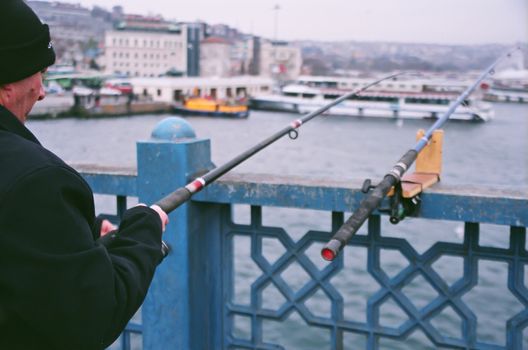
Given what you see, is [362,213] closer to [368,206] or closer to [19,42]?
[368,206]

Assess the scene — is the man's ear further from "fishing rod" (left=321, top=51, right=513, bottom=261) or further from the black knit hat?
"fishing rod" (left=321, top=51, right=513, bottom=261)

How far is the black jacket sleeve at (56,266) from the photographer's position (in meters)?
1.22

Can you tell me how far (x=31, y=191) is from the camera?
123 cm

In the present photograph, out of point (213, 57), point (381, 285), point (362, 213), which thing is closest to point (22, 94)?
point (362, 213)

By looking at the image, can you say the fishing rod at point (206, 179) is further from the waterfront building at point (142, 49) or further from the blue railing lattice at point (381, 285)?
the waterfront building at point (142, 49)

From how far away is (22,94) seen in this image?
4.57 feet

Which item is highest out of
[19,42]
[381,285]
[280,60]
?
[280,60]

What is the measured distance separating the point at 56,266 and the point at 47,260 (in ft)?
0.06

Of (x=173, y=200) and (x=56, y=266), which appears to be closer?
(x=56, y=266)

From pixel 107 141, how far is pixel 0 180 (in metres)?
37.9

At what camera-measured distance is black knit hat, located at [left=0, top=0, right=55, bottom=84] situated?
1.33m

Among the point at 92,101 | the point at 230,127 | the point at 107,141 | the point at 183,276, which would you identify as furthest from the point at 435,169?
the point at 92,101

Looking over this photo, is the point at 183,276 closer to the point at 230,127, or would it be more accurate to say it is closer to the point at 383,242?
the point at 383,242

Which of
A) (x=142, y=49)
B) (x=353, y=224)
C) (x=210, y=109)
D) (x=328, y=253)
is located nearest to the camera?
(x=328, y=253)
